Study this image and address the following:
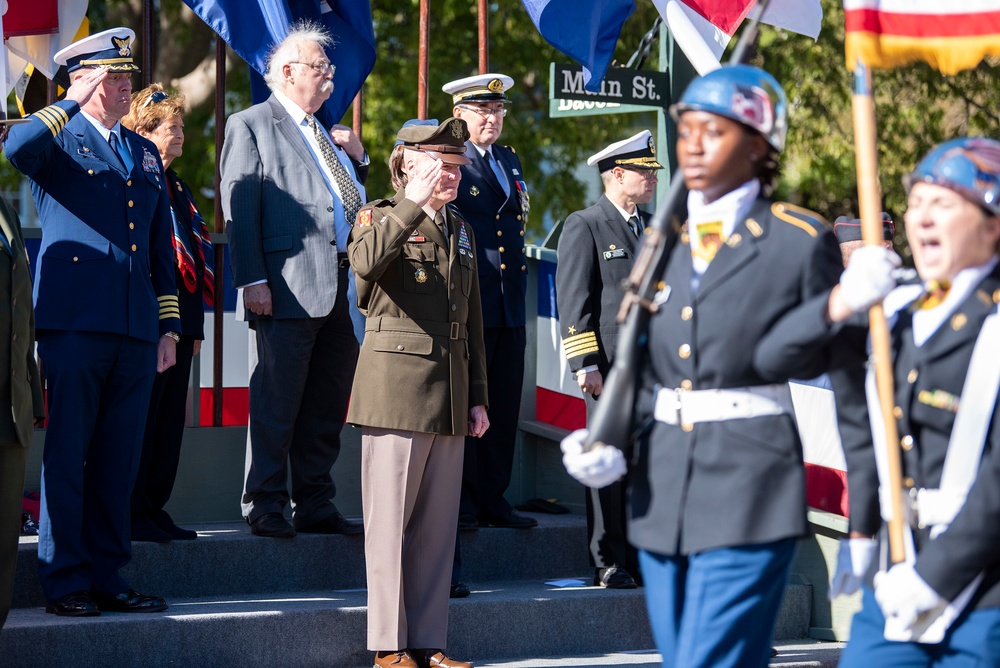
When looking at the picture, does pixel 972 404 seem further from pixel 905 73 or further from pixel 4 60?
pixel 905 73

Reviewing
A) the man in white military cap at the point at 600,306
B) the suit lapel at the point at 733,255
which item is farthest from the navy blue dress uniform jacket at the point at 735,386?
the man in white military cap at the point at 600,306

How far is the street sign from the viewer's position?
26.5 feet

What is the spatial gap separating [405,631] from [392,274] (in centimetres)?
131

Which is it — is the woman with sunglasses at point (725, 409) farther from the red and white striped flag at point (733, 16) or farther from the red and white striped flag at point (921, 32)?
the red and white striped flag at point (733, 16)

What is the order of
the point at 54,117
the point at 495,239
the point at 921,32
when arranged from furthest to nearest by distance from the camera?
the point at 495,239 → the point at 54,117 → the point at 921,32

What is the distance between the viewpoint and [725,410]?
374 centimetres

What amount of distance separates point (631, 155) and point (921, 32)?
3020mm

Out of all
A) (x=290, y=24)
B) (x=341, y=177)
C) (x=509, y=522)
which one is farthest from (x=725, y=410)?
(x=290, y=24)

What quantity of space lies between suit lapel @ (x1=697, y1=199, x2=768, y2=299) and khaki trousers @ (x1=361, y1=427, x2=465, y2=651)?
2.13 meters

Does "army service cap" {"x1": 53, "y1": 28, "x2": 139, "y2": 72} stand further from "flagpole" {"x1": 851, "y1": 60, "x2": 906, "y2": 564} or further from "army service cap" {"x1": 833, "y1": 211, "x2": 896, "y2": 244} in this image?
"army service cap" {"x1": 833, "y1": 211, "x2": 896, "y2": 244}

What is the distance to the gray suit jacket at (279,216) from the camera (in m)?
6.56

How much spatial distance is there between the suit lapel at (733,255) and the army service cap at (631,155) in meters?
3.34

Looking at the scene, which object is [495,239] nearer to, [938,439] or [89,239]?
[89,239]

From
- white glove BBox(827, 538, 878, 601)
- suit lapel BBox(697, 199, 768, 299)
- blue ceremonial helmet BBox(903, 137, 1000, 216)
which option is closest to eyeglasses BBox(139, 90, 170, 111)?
suit lapel BBox(697, 199, 768, 299)
